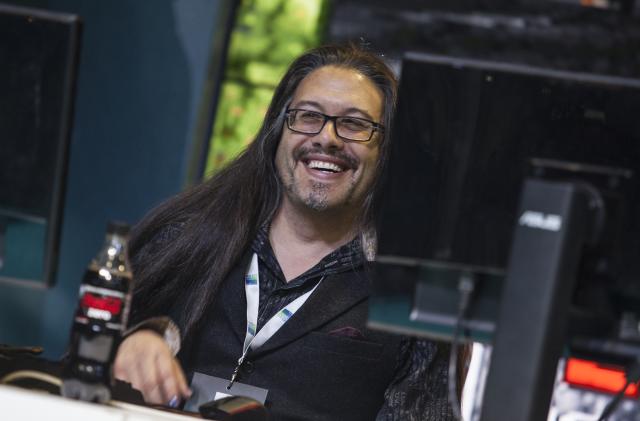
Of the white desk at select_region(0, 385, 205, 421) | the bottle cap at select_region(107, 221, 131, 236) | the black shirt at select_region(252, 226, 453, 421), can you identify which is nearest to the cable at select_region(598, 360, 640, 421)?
the black shirt at select_region(252, 226, 453, 421)

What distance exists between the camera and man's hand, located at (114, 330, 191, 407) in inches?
83.7

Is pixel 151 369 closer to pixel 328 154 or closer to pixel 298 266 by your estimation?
pixel 298 266

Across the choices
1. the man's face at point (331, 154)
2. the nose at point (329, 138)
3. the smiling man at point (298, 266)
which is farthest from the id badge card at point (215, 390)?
the nose at point (329, 138)

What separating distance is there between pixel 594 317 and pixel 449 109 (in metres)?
0.41

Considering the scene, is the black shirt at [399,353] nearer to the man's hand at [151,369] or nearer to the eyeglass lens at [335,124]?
the eyeglass lens at [335,124]

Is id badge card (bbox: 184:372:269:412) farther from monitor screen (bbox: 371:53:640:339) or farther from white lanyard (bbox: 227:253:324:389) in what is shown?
monitor screen (bbox: 371:53:640:339)

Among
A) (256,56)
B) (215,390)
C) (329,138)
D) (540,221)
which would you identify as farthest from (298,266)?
(256,56)

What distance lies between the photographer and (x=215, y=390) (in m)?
2.42

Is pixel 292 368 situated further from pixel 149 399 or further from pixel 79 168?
pixel 79 168

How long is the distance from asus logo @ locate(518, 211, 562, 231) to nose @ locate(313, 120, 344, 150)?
1.06m

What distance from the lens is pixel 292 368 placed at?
2549 millimetres

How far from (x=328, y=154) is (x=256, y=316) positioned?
17.6 inches

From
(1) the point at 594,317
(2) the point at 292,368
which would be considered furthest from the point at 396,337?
(1) the point at 594,317

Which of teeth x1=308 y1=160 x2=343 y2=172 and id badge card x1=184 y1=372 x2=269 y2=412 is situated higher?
teeth x1=308 y1=160 x2=343 y2=172
